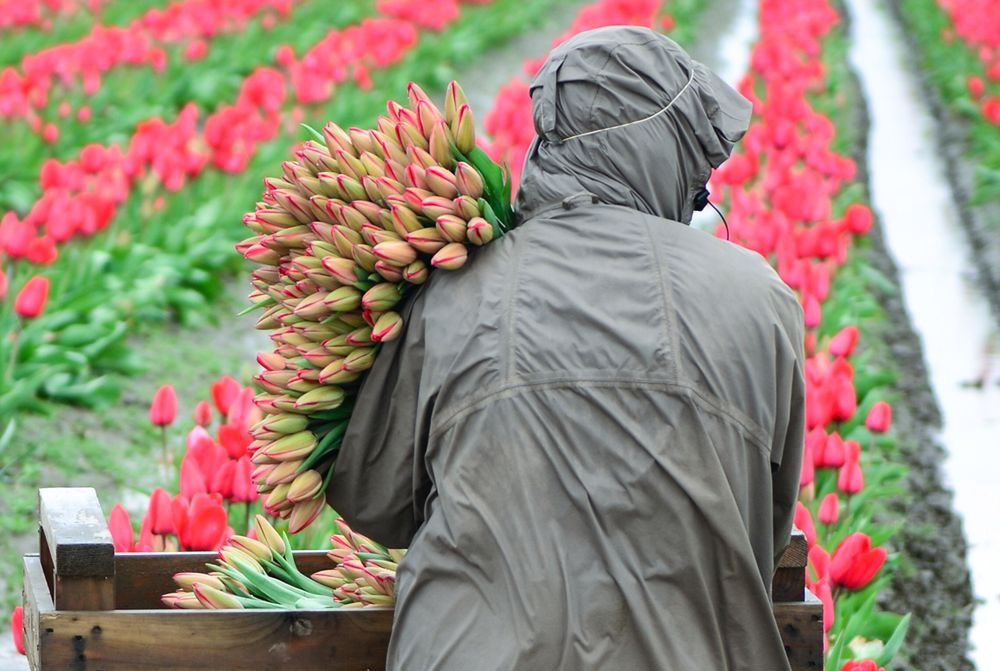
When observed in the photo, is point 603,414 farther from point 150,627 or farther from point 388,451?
point 150,627

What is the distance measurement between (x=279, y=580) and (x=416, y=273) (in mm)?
604

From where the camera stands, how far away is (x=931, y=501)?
5.25 metres

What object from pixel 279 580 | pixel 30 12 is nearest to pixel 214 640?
pixel 279 580

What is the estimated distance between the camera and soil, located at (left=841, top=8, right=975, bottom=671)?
14.1 feet

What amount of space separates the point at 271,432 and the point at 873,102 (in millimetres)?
11735

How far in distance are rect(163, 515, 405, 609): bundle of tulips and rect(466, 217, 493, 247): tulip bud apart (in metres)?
0.59

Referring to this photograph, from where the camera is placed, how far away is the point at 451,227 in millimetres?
2318

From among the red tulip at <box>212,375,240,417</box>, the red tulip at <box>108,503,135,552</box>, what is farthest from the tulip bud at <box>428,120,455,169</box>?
the red tulip at <box>212,375,240,417</box>

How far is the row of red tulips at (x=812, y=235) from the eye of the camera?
3.40 m

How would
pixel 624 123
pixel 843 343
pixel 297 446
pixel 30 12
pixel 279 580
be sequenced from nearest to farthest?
pixel 624 123, pixel 297 446, pixel 279 580, pixel 843 343, pixel 30 12

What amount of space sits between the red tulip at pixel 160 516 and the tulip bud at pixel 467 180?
3.15ft

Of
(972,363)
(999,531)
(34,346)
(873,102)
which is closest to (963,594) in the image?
(999,531)

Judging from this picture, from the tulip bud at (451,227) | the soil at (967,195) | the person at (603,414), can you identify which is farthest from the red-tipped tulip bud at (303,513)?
the soil at (967,195)

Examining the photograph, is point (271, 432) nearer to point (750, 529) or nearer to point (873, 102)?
point (750, 529)
